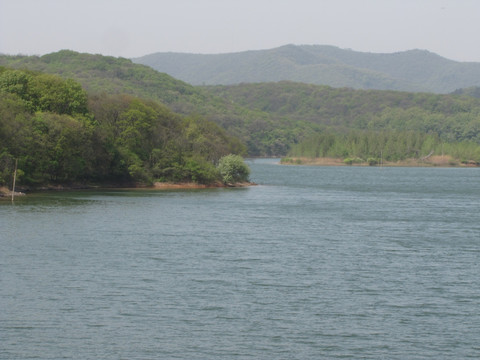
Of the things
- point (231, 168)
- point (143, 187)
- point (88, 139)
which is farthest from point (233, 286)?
point (231, 168)

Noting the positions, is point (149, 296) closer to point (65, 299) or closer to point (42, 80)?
point (65, 299)

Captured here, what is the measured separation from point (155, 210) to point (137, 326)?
48.5 meters

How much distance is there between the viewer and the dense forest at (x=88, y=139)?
94.0 metres

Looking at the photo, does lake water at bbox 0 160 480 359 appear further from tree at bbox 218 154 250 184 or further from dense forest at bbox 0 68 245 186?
tree at bbox 218 154 250 184

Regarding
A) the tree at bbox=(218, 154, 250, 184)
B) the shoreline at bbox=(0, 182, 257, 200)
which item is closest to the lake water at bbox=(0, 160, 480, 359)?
the shoreline at bbox=(0, 182, 257, 200)

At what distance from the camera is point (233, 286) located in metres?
38.1

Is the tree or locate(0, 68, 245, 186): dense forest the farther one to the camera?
the tree

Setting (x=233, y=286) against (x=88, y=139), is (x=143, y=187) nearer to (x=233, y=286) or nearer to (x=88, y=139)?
(x=88, y=139)

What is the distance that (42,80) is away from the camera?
348 ft

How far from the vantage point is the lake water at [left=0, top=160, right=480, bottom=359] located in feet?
92.2

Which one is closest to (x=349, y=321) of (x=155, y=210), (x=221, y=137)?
(x=155, y=210)

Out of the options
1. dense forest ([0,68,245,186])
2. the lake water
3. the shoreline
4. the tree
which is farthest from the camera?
the tree

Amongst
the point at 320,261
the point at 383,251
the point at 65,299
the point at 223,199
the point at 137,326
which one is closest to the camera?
the point at 137,326

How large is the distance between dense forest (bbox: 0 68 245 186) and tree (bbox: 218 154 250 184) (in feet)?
4.86
